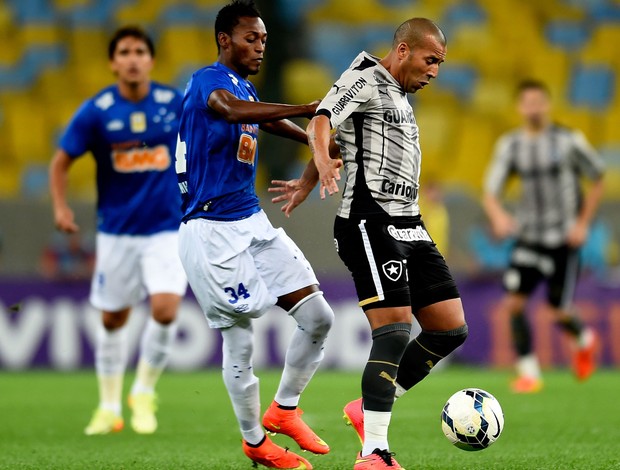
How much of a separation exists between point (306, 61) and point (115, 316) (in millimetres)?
10314

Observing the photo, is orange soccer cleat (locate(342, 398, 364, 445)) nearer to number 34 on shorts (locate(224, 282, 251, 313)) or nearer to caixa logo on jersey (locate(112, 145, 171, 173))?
number 34 on shorts (locate(224, 282, 251, 313))

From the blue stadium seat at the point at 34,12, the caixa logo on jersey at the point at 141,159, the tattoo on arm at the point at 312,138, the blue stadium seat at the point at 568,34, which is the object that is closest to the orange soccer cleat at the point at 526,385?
the caixa logo on jersey at the point at 141,159

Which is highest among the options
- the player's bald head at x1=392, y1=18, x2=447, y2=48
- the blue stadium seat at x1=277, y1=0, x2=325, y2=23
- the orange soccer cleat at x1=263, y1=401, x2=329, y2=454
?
the blue stadium seat at x1=277, y1=0, x2=325, y2=23

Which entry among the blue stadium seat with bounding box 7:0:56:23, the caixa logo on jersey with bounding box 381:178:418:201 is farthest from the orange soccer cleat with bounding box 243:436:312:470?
the blue stadium seat with bounding box 7:0:56:23

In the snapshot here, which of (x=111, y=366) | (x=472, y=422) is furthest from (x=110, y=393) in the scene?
(x=472, y=422)

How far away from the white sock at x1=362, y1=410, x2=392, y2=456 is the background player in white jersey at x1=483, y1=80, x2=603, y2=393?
18.2ft

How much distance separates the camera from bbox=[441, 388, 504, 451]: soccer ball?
207 inches

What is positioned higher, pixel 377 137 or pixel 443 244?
pixel 377 137

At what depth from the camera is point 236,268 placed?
5.35m

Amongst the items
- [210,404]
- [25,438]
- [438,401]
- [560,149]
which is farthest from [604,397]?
[25,438]

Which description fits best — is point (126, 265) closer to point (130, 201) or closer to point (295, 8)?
point (130, 201)

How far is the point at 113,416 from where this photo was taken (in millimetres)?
7469

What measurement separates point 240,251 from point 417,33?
1.30 metres

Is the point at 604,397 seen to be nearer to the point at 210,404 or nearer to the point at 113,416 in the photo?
the point at 210,404
